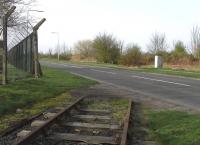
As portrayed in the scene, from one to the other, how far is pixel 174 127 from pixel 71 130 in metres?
2.20

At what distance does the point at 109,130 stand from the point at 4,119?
8.93 feet

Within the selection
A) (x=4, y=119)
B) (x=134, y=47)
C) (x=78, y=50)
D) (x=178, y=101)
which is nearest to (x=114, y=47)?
(x=134, y=47)

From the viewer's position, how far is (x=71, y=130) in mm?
8008

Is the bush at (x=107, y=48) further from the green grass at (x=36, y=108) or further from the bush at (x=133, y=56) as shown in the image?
the green grass at (x=36, y=108)

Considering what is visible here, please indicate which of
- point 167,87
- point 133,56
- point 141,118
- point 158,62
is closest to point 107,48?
point 133,56

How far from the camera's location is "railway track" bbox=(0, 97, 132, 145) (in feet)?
22.5

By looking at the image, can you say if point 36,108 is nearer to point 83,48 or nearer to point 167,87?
point 167,87

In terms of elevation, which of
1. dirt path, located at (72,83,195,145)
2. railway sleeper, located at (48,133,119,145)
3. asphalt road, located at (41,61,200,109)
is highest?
railway sleeper, located at (48,133,119,145)

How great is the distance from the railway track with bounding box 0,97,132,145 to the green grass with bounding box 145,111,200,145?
714 mm

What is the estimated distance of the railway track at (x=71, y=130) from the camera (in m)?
6.86

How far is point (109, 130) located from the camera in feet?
26.2

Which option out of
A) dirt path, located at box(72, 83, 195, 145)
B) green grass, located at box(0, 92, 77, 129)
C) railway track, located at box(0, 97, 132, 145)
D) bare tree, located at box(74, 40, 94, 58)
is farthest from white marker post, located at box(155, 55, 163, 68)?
bare tree, located at box(74, 40, 94, 58)

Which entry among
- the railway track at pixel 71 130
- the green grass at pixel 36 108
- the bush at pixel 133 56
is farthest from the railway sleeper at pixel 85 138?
the bush at pixel 133 56

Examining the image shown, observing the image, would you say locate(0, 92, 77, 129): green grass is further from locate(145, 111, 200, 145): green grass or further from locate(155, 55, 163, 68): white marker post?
locate(155, 55, 163, 68): white marker post
